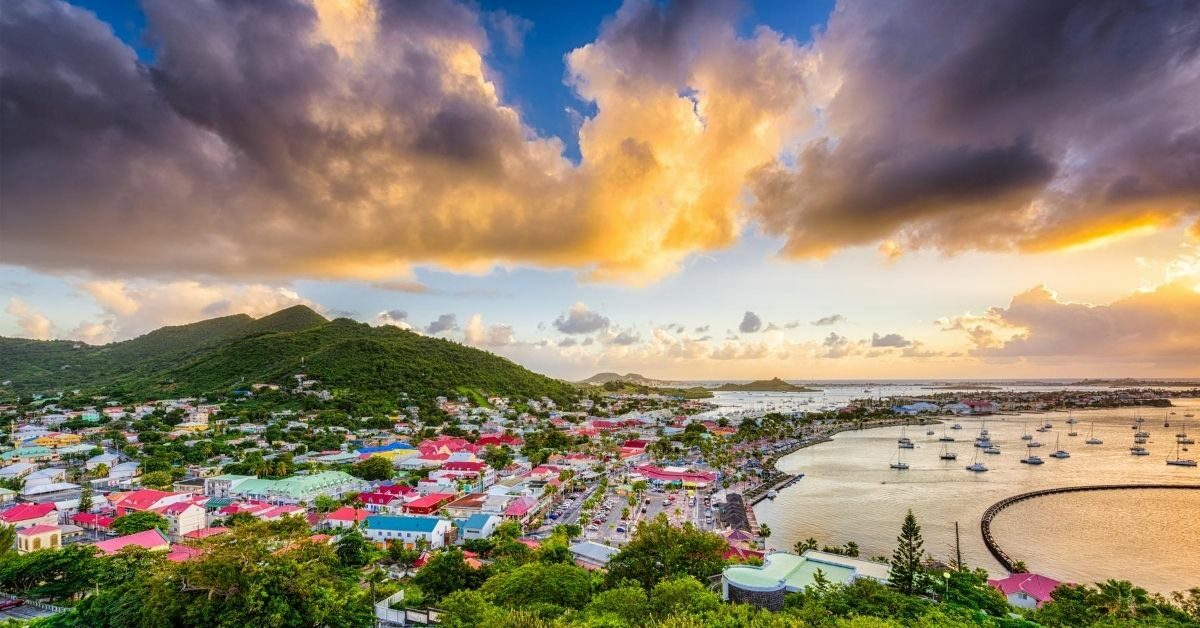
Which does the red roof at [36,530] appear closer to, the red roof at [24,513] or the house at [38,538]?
the house at [38,538]

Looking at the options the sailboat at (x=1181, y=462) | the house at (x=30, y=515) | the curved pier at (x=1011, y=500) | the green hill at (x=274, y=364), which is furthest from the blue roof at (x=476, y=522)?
the sailboat at (x=1181, y=462)

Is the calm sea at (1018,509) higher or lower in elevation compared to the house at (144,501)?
lower

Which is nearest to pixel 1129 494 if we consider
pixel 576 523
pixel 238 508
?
pixel 576 523

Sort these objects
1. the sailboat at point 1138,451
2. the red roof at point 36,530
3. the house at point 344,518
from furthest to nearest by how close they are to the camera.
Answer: the sailboat at point 1138,451 < the house at point 344,518 < the red roof at point 36,530

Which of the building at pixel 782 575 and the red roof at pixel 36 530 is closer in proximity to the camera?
the building at pixel 782 575

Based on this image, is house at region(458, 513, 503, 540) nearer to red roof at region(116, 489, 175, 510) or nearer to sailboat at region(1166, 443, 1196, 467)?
red roof at region(116, 489, 175, 510)

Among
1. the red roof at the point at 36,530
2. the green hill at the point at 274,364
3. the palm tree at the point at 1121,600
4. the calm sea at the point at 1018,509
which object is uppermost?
the green hill at the point at 274,364

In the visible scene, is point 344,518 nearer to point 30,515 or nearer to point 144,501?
point 144,501
